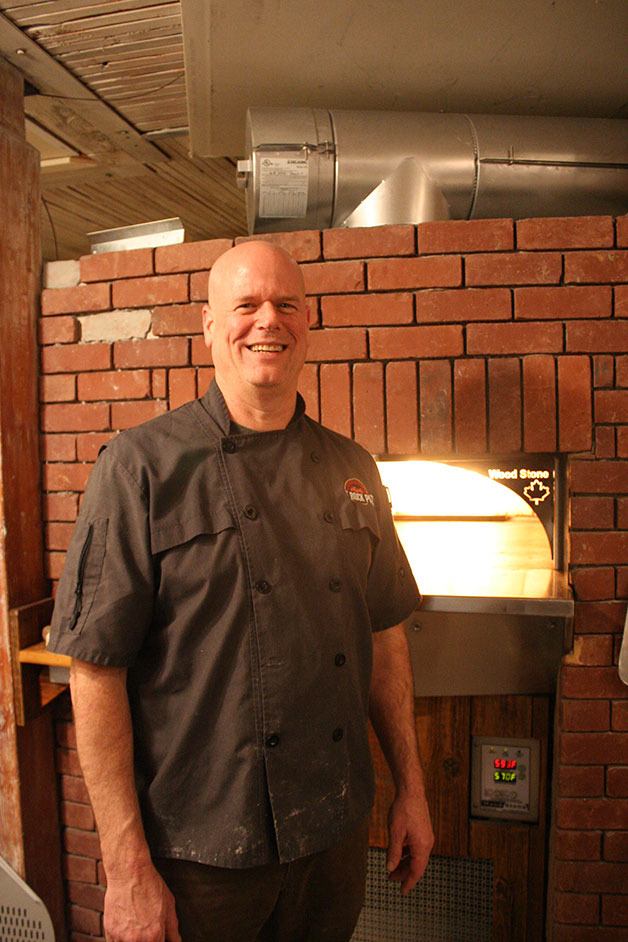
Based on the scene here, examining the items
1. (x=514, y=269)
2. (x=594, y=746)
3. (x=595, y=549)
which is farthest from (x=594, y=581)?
(x=514, y=269)

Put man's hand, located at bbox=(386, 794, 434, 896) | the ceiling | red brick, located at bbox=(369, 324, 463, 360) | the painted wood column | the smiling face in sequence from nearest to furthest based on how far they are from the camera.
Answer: the smiling face < man's hand, located at bbox=(386, 794, 434, 896) < the ceiling < red brick, located at bbox=(369, 324, 463, 360) < the painted wood column

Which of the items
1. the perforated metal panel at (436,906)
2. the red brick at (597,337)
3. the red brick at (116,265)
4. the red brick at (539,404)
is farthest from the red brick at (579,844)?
the red brick at (116,265)

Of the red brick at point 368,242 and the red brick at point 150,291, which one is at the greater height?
the red brick at point 368,242

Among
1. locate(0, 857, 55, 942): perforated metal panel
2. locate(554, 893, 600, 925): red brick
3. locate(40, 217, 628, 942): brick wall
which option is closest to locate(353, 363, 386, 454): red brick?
locate(40, 217, 628, 942): brick wall

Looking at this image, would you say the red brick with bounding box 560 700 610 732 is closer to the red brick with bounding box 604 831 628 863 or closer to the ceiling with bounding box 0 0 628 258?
the red brick with bounding box 604 831 628 863

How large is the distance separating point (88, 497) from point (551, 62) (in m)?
1.70

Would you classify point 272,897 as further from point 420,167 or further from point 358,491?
point 420,167

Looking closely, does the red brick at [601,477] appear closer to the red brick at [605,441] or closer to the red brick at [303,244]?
the red brick at [605,441]

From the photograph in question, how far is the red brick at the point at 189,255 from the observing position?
174 centimetres

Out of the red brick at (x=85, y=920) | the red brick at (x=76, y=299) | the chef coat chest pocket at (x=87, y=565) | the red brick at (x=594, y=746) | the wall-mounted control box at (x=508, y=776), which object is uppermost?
the red brick at (x=76, y=299)

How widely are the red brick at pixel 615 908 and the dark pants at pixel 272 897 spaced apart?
2.72 ft

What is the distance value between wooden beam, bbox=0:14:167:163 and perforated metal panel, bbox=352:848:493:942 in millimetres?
2541

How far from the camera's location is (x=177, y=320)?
5.82 feet

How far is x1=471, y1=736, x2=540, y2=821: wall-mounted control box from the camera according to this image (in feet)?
5.78
